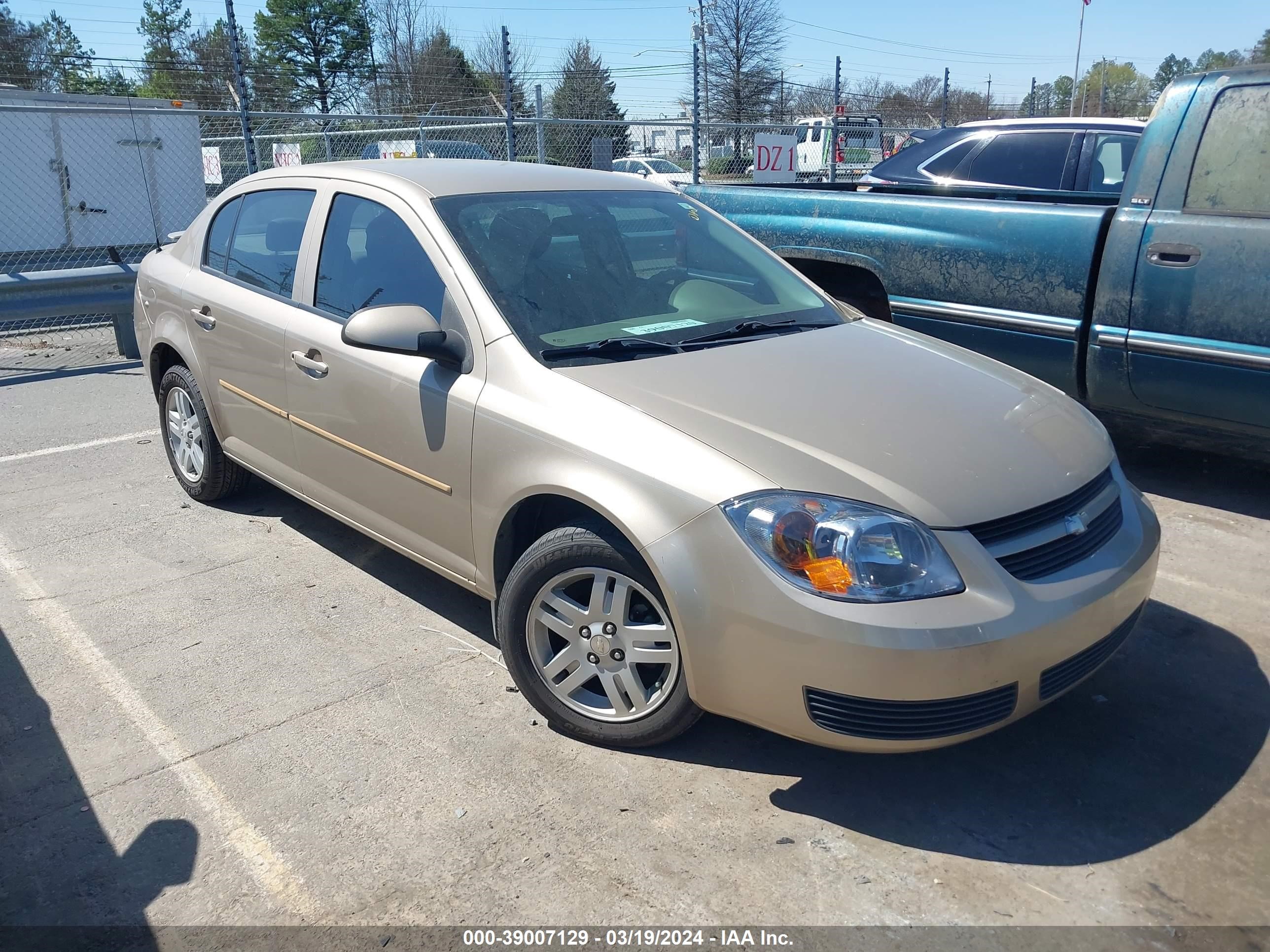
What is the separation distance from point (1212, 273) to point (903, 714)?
3.25 m

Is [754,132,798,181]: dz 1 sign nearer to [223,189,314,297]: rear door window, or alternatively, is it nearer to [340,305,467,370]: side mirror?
[223,189,314,297]: rear door window

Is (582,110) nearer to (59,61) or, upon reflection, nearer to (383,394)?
(59,61)

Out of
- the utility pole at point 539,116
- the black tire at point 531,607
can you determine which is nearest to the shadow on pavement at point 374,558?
the black tire at point 531,607

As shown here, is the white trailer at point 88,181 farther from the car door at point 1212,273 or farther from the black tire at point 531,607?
the car door at point 1212,273

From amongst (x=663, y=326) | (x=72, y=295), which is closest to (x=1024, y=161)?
(x=663, y=326)

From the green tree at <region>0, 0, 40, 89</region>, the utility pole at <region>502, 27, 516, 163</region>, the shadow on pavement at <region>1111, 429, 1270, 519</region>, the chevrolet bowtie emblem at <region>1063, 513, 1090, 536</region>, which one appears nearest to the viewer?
the chevrolet bowtie emblem at <region>1063, 513, 1090, 536</region>

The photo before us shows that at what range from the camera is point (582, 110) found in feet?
108

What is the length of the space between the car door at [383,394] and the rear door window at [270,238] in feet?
0.63

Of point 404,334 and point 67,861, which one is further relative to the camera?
point 404,334

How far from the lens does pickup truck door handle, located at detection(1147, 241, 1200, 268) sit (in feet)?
15.7

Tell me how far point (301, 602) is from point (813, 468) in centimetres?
243

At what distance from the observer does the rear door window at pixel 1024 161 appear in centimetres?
763

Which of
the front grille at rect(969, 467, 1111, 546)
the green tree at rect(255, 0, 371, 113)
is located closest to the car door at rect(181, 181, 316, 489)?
the front grille at rect(969, 467, 1111, 546)

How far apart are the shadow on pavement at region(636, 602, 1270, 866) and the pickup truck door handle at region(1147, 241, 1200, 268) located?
82.0 inches
